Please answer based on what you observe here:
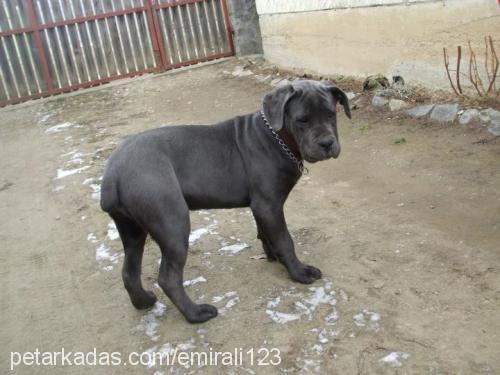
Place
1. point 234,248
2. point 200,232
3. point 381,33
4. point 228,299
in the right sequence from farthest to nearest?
point 381,33
point 200,232
point 234,248
point 228,299

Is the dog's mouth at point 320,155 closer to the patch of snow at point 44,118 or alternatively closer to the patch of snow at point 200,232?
the patch of snow at point 200,232

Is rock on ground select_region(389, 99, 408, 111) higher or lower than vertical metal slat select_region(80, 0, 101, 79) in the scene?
lower

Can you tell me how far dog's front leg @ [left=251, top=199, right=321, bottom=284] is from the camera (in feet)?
11.4

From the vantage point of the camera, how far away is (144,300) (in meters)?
3.54

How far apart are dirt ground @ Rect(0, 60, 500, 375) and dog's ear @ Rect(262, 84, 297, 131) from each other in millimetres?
1103

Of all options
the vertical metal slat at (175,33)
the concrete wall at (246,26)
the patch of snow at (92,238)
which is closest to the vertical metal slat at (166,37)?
the vertical metal slat at (175,33)

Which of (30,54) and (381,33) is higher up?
(30,54)

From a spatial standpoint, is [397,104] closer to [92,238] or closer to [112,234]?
[112,234]

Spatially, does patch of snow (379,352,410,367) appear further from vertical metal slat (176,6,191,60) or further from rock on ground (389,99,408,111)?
vertical metal slat (176,6,191,60)

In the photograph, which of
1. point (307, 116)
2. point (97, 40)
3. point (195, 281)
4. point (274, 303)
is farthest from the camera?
point (97, 40)

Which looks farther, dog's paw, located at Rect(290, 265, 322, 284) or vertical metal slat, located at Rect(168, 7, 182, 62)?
vertical metal slat, located at Rect(168, 7, 182, 62)

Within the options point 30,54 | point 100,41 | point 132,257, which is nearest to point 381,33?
point 132,257

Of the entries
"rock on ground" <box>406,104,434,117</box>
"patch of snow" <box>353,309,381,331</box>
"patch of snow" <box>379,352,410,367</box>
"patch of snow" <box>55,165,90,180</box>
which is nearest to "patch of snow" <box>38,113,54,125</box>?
"patch of snow" <box>55,165,90,180</box>

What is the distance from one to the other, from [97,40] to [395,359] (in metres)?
10.6
